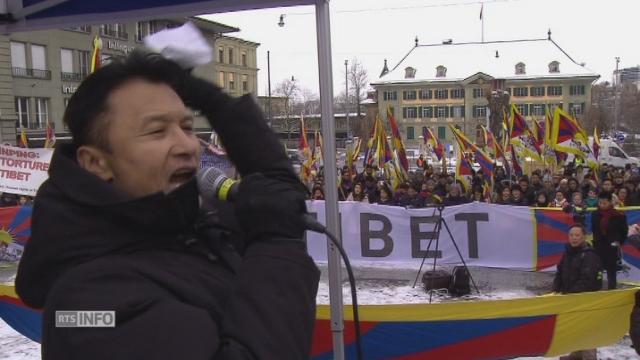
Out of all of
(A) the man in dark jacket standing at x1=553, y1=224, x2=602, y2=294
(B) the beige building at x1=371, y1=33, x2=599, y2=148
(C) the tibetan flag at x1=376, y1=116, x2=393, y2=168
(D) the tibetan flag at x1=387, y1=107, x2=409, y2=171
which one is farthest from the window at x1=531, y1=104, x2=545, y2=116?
(A) the man in dark jacket standing at x1=553, y1=224, x2=602, y2=294

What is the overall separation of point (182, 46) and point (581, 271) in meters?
5.61

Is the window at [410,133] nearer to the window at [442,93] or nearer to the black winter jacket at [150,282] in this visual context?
the window at [442,93]

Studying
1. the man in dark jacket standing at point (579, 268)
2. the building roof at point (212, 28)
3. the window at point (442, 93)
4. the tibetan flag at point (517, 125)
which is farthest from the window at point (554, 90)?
the man in dark jacket standing at point (579, 268)

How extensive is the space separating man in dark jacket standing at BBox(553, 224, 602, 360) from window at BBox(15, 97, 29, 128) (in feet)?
126

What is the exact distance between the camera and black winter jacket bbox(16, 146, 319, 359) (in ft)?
3.29

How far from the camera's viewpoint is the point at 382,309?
440 centimetres

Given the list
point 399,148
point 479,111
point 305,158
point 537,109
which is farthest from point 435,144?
point 537,109

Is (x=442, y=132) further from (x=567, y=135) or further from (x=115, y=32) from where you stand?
(x=567, y=135)

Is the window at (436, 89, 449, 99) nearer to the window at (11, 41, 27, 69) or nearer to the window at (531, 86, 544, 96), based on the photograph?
the window at (531, 86, 544, 96)

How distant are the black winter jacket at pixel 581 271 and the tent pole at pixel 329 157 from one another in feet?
13.4

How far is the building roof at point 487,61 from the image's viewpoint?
74.6m

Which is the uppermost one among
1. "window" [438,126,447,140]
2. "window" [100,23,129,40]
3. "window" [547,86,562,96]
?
"window" [100,23,129,40]

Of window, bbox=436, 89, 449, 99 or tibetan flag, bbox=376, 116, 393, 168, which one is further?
window, bbox=436, 89, 449, 99

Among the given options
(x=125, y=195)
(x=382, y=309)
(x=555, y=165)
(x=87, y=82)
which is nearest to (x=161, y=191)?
(x=125, y=195)
